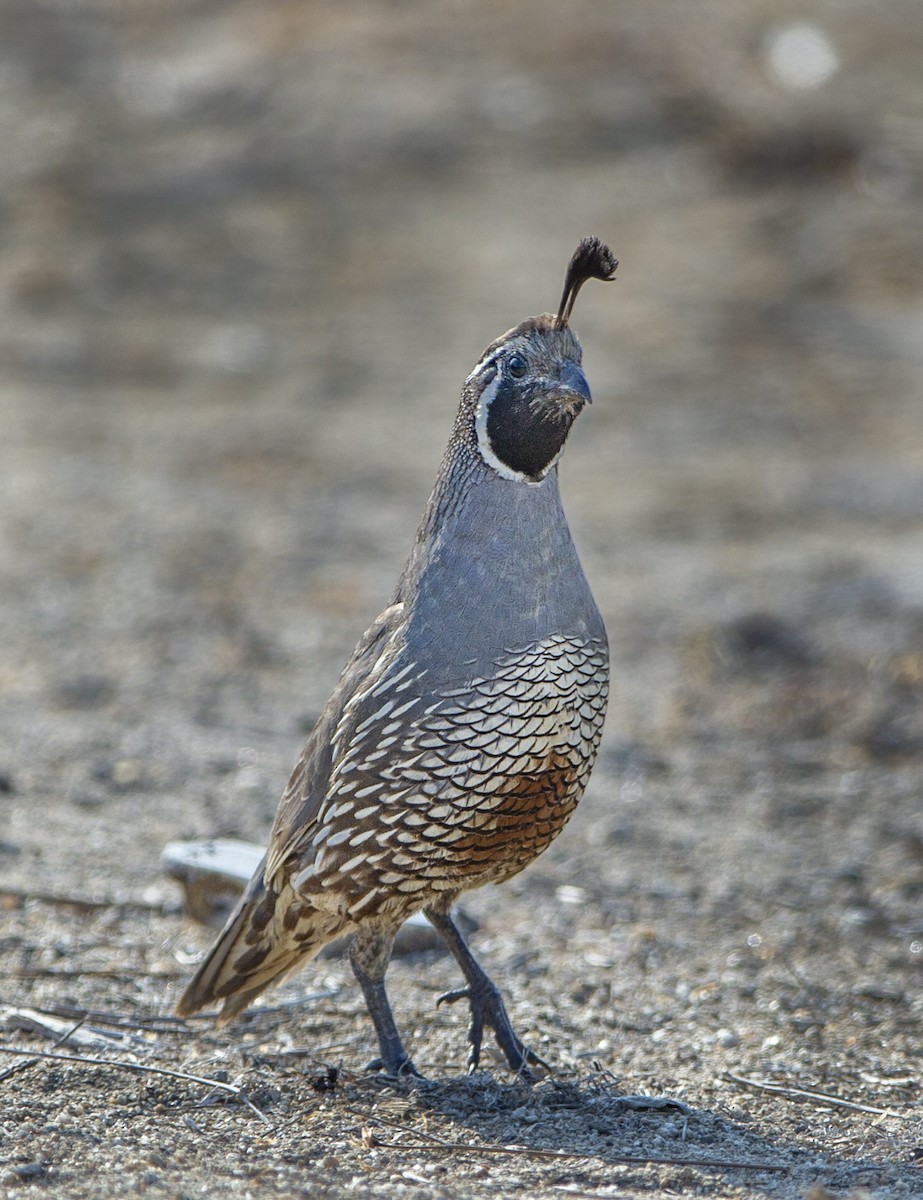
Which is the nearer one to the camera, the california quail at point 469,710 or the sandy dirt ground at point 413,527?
the california quail at point 469,710

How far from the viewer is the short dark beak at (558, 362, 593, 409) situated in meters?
3.81

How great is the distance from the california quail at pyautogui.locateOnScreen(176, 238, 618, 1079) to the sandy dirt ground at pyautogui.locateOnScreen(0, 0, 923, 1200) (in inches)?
17.7

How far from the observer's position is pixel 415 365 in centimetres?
1170

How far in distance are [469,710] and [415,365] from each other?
8.20m

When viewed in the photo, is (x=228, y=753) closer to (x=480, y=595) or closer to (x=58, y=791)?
(x=58, y=791)

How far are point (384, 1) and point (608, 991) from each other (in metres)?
15.0

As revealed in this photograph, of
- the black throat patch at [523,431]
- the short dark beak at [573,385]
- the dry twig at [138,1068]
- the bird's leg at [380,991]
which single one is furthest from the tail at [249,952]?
the short dark beak at [573,385]

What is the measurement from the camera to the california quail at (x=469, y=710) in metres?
3.75

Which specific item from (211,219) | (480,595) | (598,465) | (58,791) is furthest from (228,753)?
(211,219)

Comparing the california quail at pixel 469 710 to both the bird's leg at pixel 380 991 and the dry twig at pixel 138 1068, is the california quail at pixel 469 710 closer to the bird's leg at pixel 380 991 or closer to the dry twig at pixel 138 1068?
the bird's leg at pixel 380 991

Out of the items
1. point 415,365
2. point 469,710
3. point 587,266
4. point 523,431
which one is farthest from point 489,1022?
point 415,365

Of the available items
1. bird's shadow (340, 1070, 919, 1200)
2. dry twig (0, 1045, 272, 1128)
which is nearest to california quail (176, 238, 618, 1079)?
bird's shadow (340, 1070, 919, 1200)

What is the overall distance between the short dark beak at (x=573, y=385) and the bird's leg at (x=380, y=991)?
4.51 ft

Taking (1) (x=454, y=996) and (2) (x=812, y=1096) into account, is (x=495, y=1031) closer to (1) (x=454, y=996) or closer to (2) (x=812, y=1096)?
(1) (x=454, y=996)
